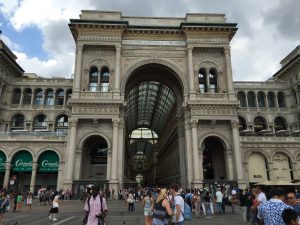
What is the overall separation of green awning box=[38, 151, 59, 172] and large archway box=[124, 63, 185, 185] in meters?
13.3

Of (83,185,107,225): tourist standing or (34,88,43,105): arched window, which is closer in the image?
(83,185,107,225): tourist standing

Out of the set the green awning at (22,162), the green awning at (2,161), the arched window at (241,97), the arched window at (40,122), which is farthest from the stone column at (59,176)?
the arched window at (241,97)

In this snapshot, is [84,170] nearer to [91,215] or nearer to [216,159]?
[216,159]

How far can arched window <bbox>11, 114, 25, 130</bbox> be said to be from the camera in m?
51.7

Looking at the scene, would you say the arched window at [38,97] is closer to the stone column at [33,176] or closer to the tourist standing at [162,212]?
the stone column at [33,176]

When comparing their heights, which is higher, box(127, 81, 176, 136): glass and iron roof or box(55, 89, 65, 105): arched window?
box(127, 81, 176, 136): glass and iron roof

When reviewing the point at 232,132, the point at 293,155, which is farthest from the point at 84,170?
the point at 293,155

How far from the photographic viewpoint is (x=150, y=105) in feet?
243

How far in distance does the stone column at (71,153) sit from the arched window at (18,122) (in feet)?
64.4

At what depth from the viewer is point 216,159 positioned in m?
42.0

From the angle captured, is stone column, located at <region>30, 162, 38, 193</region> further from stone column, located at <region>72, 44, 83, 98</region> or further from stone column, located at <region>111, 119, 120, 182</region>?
stone column, located at <region>111, 119, 120, 182</region>

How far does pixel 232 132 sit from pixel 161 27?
18.8m

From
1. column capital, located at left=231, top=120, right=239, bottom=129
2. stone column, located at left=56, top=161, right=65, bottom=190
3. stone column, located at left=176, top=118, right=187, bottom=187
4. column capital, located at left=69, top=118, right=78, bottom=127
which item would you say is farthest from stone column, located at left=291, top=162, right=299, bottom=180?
stone column, located at left=56, top=161, right=65, bottom=190

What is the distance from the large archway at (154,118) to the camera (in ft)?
150
